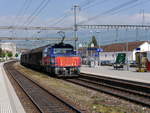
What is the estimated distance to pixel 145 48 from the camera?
249ft

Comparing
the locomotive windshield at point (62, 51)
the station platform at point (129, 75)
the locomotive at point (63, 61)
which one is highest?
the locomotive windshield at point (62, 51)

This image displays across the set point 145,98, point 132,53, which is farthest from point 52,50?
point 132,53

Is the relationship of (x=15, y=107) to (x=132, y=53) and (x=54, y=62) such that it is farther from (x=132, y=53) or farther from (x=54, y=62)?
(x=132, y=53)

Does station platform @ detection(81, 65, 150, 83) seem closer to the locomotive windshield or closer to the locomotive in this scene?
the locomotive

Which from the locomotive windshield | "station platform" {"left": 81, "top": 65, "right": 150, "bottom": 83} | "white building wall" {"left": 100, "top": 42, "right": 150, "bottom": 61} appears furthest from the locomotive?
"white building wall" {"left": 100, "top": 42, "right": 150, "bottom": 61}

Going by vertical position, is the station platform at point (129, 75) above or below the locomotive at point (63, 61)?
below

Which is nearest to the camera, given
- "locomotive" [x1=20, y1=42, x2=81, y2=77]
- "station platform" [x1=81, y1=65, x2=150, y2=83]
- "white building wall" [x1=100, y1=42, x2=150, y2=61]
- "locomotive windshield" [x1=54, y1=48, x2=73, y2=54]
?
"station platform" [x1=81, y1=65, x2=150, y2=83]

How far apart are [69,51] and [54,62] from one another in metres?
2.16

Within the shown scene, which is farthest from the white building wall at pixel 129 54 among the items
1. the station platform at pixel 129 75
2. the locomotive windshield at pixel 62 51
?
the locomotive windshield at pixel 62 51

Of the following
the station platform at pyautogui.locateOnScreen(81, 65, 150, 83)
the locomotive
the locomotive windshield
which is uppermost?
the locomotive windshield

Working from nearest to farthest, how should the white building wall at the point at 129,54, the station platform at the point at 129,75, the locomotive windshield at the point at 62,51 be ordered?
the station platform at the point at 129,75 → the locomotive windshield at the point at 62,51 → the white building wall at the point at 129,54

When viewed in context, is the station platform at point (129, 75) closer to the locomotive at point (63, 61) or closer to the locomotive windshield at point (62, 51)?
the locomotive at point (63, 61)

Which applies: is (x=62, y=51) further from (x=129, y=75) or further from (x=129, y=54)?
(x=129, y=54)

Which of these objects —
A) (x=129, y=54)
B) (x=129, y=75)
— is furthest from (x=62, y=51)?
(x=129, y=54)
